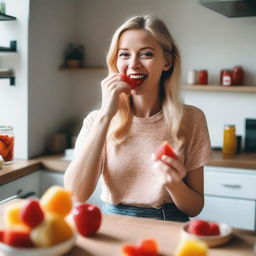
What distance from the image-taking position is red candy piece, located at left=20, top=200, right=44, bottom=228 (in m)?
0.93

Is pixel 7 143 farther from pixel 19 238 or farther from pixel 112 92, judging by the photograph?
pixel 19 238

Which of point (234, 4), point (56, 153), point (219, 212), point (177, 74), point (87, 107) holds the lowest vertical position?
point (219, 212)

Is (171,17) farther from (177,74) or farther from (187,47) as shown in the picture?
(177,74)

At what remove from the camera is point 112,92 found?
1.61 m

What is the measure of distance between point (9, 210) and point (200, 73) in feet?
7.45

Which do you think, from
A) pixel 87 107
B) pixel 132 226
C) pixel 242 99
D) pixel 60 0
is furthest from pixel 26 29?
pixel 132 226

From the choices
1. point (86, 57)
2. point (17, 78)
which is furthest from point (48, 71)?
point (86, 57)

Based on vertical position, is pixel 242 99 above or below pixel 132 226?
above

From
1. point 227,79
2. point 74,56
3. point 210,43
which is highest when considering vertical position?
point 210,43

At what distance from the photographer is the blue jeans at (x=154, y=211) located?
162 centimetres

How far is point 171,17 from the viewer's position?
3.14 meters

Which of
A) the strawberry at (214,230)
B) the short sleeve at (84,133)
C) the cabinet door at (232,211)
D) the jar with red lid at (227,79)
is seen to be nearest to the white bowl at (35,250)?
the strawberry at (214,230)

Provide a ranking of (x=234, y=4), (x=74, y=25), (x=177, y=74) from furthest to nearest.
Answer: (x=74, y=25)
(x=234, y=4)
(x=177, y=74)

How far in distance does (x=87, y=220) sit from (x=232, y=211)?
166cm
